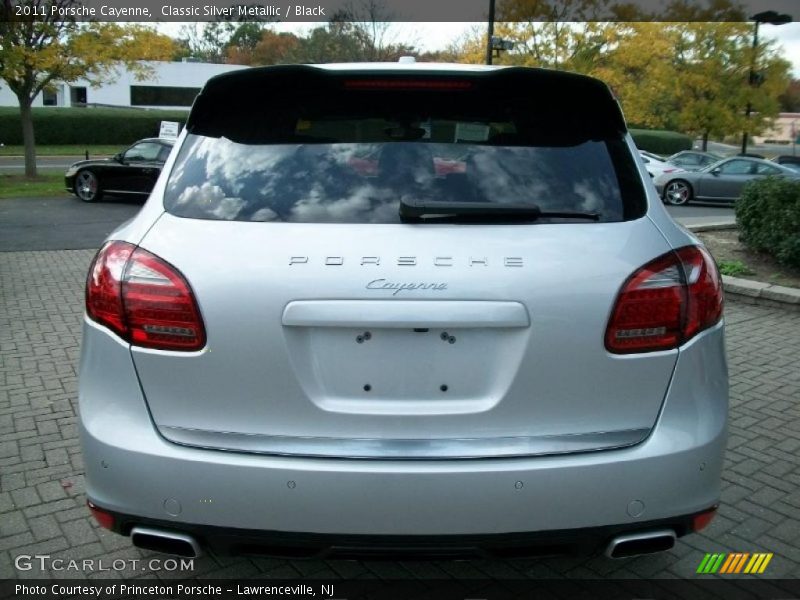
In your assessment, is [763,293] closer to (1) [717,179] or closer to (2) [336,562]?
(2) [336,562]

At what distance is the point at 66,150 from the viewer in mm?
39156

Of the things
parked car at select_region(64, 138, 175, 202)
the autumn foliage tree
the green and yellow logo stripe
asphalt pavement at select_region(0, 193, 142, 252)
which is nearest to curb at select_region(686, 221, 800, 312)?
the green and yellow logo stripe

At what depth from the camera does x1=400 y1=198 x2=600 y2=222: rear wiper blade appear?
89.7 inches

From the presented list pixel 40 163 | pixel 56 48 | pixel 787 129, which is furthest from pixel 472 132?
pixel 787 129

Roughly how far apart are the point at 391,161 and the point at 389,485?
40.4 inches

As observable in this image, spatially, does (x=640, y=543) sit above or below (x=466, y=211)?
below

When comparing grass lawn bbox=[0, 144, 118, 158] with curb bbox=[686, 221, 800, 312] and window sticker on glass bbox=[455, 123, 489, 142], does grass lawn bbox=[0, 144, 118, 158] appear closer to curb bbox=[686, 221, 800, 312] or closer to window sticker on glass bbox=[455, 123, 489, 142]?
curb bbox=[686, 221, 800, 312]

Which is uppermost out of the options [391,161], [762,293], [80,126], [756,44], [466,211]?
[756,44]

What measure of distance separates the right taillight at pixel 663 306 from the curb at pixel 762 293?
18.2 feet

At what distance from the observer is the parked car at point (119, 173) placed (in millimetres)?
17812

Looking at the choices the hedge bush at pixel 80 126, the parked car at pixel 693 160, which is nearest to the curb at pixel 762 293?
the parked car at pixel 693 160

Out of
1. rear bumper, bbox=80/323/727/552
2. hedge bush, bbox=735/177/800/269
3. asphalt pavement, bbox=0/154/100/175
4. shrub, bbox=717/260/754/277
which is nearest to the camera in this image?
rear bumper, bbox=80/323/727/552

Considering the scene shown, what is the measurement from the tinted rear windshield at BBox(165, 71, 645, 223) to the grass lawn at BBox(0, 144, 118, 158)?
37511mm

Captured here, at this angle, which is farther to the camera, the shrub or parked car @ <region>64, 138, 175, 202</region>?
parked car @ <region>64, 138, 175, 202</region>
